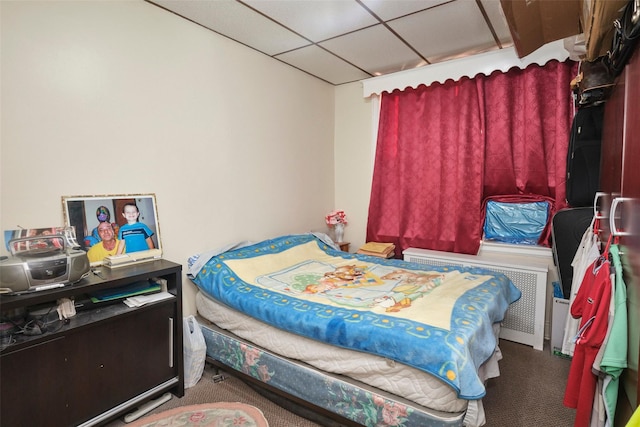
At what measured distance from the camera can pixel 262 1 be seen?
216 cm

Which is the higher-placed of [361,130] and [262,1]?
[262,1]

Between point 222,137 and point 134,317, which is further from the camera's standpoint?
point 222,137

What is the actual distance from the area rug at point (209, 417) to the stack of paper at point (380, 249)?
1843mm

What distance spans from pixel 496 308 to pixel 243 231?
1.98 m

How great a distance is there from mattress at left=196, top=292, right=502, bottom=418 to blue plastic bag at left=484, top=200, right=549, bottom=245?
134 cm

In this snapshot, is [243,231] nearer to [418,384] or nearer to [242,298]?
[242,298]

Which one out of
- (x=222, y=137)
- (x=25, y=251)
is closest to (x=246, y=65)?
(x=222, y=137)

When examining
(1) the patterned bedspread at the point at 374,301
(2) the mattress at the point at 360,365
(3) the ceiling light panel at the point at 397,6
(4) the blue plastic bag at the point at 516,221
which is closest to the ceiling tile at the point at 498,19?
(3) the ceiling light panel at the point at 397,6

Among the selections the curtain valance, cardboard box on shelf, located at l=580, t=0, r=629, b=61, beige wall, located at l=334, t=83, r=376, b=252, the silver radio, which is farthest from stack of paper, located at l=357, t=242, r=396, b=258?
the silver radio

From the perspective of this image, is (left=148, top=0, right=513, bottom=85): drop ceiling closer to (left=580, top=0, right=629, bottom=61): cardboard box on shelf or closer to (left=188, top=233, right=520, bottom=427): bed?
(left=580, top=0, right=629, bottom=61): cardboard box on shelf

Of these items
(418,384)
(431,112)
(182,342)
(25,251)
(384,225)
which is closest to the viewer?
(418,384)

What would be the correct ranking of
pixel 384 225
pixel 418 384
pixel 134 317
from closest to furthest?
pixel 418 384, pixel 134 317, pixel 384 225

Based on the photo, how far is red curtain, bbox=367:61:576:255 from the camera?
2.82 metres

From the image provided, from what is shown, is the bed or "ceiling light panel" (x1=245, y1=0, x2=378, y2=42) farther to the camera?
"ceiling light panel" (x1=245, y1=0, x2=378, y2=42)
